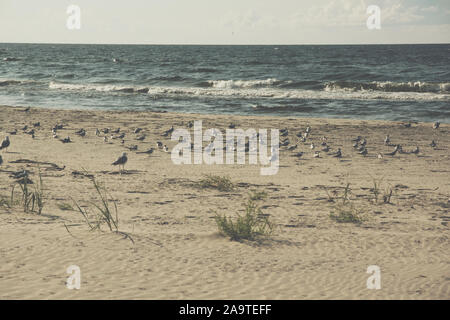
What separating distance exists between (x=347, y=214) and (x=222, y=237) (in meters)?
2.16

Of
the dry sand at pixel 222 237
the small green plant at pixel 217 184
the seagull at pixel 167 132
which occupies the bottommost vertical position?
the dry sand at pixel 222 237

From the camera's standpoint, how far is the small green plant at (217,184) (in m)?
8.94

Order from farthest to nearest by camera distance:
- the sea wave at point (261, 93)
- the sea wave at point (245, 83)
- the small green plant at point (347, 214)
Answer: the sea wave at point (245, 83) → the sea wave at point (261, 93) → the small green plant at point (347, 214)

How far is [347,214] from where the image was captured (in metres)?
7.34

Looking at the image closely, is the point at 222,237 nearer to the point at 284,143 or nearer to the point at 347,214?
the point at 347,214

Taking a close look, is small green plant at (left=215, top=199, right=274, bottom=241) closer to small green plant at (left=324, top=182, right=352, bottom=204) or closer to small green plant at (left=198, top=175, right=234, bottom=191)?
small green plant at (left=324, top=182, right=352, bottom=204)

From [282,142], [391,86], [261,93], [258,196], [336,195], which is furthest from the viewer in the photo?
[391,86]

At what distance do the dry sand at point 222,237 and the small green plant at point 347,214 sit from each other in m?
0.12

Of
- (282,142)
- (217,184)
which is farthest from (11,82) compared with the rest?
(217,184)

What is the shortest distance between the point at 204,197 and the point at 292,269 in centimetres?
315

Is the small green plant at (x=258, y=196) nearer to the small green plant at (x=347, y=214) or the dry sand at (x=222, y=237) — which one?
the dry sand at (x=222, y=237)

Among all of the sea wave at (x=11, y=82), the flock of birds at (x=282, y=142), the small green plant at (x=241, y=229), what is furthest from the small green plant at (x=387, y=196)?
the sea wave at (x=11, y=82)

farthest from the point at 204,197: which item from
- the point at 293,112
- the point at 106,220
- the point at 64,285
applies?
the point at 293,112

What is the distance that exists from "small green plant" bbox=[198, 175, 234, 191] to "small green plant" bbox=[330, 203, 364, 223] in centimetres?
215
